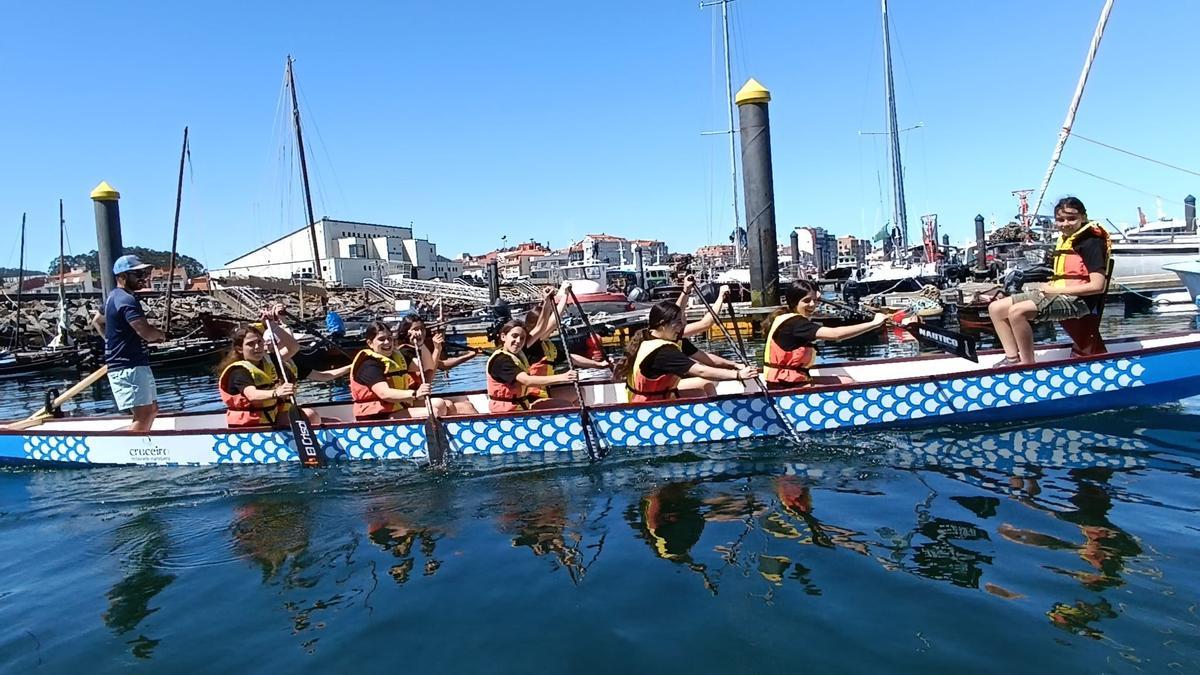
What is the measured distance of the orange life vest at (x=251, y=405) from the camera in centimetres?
781

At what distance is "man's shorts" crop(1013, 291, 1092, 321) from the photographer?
6777 millimetres

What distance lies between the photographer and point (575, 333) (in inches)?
682

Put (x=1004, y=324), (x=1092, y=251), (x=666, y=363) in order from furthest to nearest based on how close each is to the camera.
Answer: (x=1004, y=324), (x=666, y=363), (x=1092, y=251)

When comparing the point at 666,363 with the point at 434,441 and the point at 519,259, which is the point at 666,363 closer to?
the point at 434,441

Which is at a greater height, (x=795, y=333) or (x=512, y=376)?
(x=795, y=333)

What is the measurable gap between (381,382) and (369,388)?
18 centimetres

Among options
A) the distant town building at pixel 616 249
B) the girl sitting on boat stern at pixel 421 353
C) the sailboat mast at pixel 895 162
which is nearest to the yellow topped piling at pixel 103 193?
the girl sitting on boat stern at pixel 421 353

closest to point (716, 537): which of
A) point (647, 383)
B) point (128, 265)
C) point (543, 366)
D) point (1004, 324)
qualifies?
point (647, 383)

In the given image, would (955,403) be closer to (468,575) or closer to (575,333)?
(468,575)

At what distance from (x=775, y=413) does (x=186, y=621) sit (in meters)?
4.96

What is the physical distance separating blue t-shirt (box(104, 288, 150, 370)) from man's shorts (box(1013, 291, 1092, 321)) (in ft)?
27.5

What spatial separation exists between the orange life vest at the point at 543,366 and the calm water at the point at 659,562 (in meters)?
1.04

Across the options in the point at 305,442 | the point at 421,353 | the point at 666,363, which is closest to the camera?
the point at 666,363

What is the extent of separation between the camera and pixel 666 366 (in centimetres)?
700
